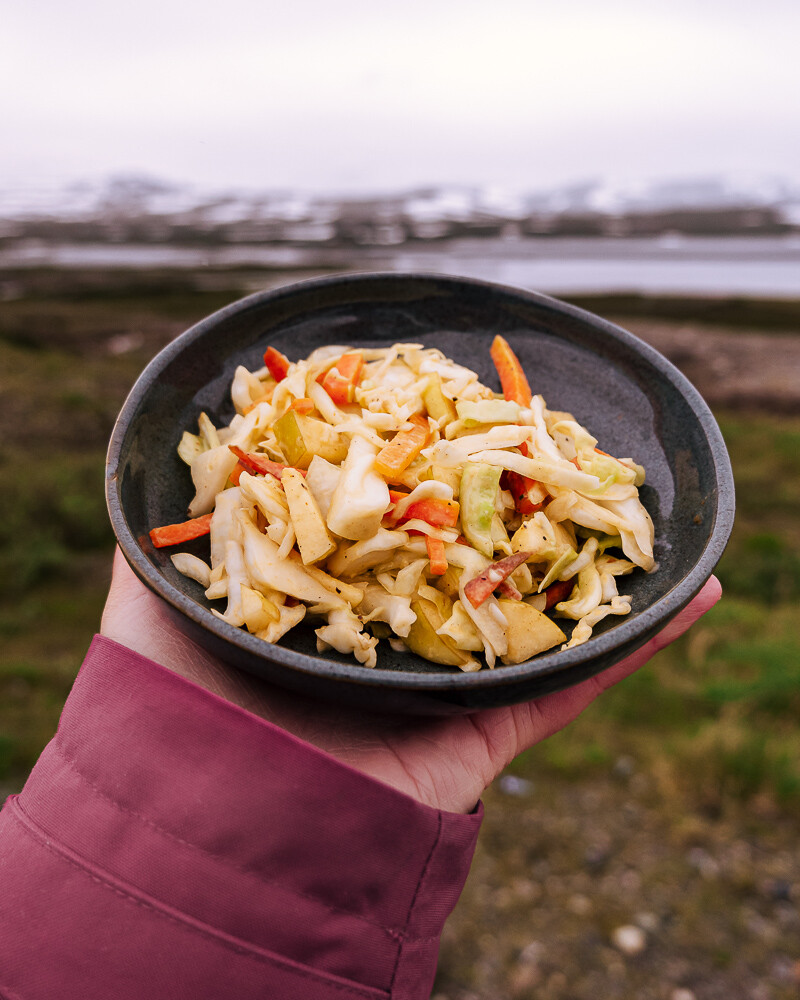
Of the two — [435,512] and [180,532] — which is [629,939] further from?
[180,532]

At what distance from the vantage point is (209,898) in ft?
6.33

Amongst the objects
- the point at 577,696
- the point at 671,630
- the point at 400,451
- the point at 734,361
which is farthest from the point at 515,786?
the point at 734,361

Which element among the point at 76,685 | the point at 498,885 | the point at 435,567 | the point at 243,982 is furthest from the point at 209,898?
the point at 498,885

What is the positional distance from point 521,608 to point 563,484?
1.62 feet

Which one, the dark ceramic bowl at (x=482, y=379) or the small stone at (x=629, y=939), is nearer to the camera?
the dark ceramic bowl at (x=482, y=379)

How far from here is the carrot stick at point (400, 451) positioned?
2.44 metres

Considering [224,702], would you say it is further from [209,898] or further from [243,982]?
[243,982]

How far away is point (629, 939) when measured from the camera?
3732 millimetres

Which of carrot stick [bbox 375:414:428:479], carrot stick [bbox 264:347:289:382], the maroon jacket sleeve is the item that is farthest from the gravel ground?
carrot stick [bbox 264:347:289:382]

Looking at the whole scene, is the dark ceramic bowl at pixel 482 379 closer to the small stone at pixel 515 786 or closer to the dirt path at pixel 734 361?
the small stone at pixel 515 786

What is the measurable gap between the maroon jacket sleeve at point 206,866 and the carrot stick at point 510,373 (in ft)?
5.36

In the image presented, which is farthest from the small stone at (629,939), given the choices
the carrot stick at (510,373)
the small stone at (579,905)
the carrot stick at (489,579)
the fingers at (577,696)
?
the carrot stick at (510,373)

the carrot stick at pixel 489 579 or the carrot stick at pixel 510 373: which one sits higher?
the carrot stick at pixel 510 373

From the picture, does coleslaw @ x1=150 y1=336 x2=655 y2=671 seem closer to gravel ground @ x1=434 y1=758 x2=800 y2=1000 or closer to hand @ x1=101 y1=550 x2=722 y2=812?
hand @ x1=101 y1=550 x2=722 y2=812
